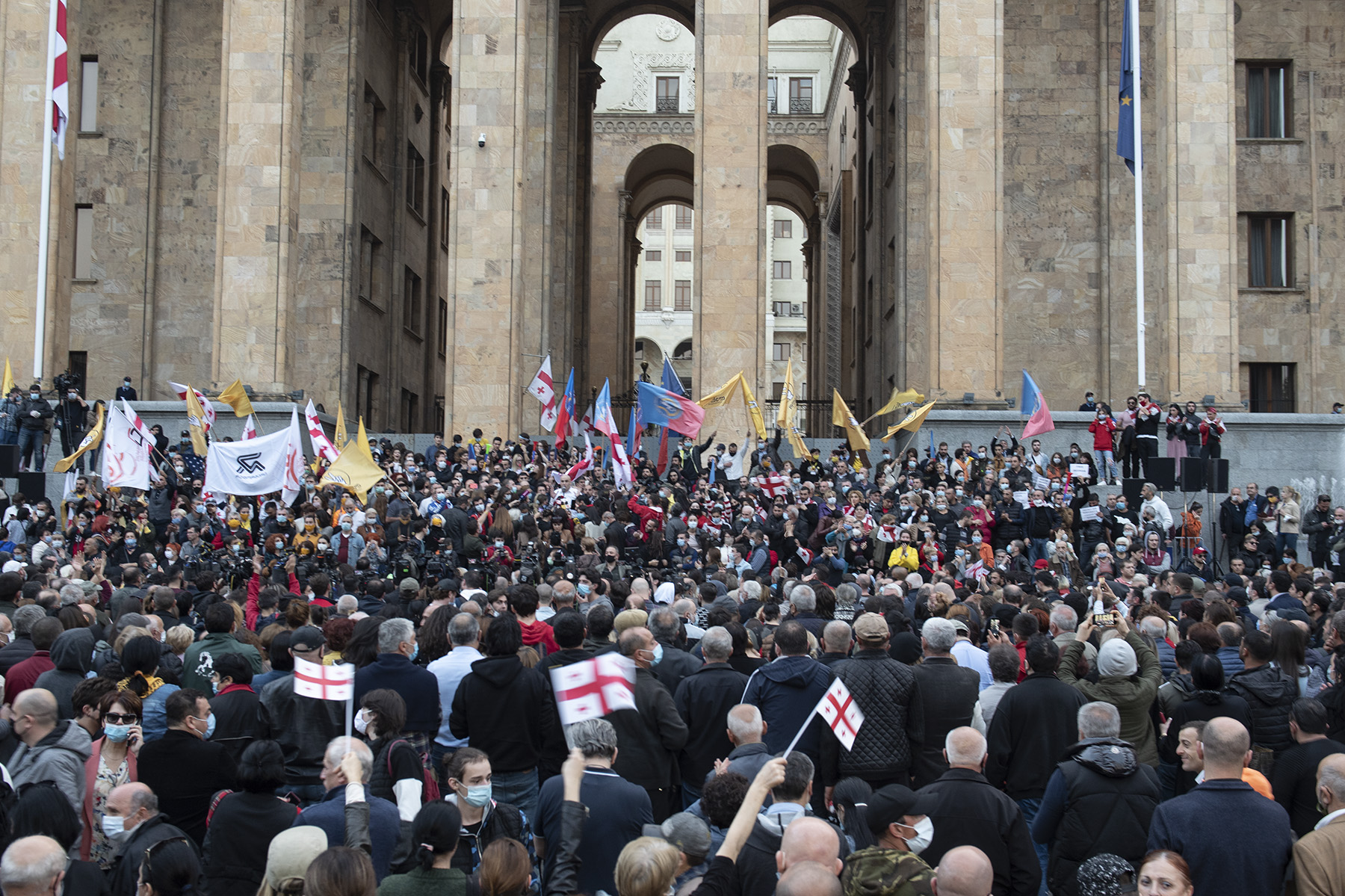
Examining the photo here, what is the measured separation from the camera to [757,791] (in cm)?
556

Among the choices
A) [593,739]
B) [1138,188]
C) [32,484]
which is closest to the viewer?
[593,739]

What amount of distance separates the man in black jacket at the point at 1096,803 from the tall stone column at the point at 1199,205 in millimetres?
23605

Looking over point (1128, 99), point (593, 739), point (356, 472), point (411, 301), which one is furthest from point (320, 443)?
point (411, 301)

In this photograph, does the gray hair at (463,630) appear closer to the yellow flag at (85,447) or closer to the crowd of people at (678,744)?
the crowd of people at (678,744)

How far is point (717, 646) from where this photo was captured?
26.7 feet

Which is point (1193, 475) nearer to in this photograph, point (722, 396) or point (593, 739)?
point (722, 396)

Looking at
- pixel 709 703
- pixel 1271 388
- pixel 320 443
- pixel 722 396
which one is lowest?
pixel 709 703

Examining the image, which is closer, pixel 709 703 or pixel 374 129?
pixel 709 703

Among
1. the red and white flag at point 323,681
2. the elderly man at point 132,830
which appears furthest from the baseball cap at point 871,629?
the elderly man at point 132,830

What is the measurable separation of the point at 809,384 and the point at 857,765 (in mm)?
50532

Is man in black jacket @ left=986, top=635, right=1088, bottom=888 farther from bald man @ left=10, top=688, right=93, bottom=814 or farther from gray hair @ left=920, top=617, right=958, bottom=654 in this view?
bald man @ left=10, top=688, right=93, bottom=814

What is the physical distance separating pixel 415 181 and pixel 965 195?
20537mm

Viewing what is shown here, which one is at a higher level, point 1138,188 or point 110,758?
point 1138,188

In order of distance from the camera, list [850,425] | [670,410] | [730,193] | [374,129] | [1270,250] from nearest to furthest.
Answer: [670,410] → [850,425] → [730,193] → [1270,250] → [374,129]
